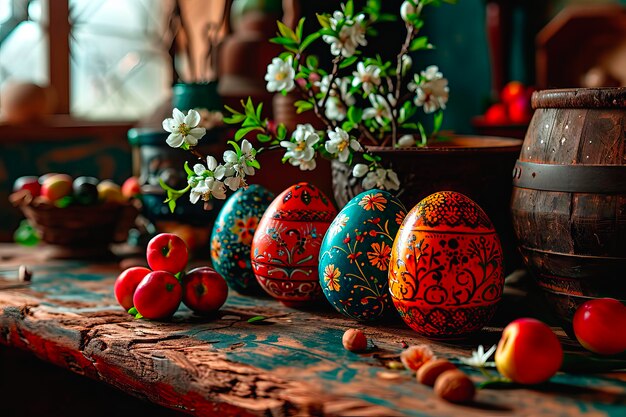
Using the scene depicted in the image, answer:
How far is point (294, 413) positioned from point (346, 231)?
309 millimetres

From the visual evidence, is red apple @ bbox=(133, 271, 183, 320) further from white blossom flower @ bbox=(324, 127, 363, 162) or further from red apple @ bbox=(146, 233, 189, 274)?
white blossom flower @ bbox=(324, 127, 363, 162)

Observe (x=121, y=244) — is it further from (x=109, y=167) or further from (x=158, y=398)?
(x=158, y=398)

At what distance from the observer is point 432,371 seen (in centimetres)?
83

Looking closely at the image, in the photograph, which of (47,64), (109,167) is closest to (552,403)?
(109,167)

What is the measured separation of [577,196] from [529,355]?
25cm

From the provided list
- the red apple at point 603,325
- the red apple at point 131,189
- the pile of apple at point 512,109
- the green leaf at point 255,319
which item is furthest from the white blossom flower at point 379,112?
the pile of apple at point 512,109

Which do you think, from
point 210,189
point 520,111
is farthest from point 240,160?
point 520,111

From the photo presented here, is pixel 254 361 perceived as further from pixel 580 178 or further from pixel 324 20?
pixel 324 20

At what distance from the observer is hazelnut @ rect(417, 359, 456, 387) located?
825 millimetres

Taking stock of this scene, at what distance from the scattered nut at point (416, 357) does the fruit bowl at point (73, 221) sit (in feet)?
3.22

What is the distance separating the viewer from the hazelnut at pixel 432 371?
82 centimetres

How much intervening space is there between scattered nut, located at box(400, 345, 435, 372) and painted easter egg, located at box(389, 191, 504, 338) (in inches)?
2.8

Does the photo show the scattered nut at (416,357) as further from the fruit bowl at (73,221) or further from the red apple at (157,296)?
the fruit bowl at (73,221)

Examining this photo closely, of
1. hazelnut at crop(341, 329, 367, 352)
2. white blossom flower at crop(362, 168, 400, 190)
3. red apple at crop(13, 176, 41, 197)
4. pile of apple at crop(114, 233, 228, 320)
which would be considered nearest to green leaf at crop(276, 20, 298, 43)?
white blossom flower at crop(362, 168, 400, 190)
